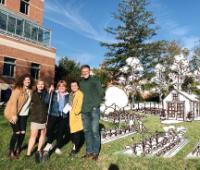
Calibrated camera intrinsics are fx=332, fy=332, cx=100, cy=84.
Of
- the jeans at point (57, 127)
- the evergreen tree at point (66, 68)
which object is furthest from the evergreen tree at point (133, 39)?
the jeans at point (57, 127)

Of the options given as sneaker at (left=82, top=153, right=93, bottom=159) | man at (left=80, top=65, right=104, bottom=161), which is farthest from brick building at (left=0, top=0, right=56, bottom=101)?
sneaker at (left=82, top=153, right=93, bottom=159)

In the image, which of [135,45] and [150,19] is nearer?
[135,45]

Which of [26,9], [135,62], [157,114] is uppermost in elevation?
[26,9]

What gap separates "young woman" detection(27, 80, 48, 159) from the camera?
791cm

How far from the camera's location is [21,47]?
99.7ft

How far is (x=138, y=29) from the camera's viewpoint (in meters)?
49.7

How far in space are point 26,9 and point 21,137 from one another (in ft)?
101

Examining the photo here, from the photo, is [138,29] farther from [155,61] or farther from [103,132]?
[103,132]

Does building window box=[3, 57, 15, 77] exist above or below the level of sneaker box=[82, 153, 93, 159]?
above

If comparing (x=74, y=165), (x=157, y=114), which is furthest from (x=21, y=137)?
(x=157, y=114)

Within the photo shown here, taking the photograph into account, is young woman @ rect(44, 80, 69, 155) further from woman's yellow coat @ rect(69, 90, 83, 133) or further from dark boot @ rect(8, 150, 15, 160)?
dark boot @ rect(8, 150, 15, 160)

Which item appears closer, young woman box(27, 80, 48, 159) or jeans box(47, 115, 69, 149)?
young woman box(27, 80, 48, 159)

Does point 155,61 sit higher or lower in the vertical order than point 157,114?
higher

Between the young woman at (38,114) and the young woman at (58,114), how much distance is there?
275 mm
